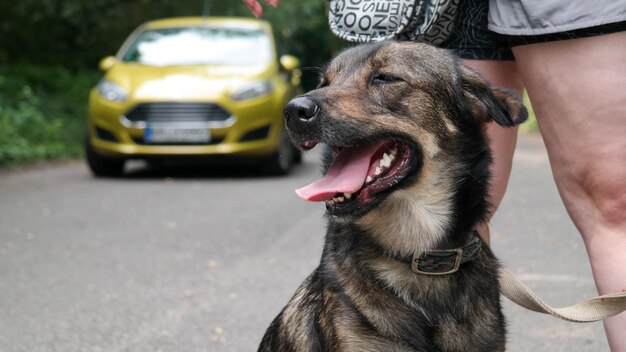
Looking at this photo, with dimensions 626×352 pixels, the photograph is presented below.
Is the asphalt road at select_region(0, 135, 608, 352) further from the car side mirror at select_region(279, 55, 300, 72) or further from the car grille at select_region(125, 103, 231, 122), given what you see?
the car side mirror at select_region(279, 55, 300, 72)

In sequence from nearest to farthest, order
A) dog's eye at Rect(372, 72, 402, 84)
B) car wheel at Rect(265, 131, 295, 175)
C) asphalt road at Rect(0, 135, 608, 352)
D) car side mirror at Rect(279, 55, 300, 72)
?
dog's eye at Rect(372, 72, 402, 84) < asphalt road at Rect(0, 135, 608, 352) < car wheel at Rect(265, 131, 295, 175) < car side mirror at Rect(279, 55, 300, 72)

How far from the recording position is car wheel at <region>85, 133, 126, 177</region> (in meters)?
12.4

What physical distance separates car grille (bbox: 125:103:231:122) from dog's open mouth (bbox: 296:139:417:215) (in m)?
8.92

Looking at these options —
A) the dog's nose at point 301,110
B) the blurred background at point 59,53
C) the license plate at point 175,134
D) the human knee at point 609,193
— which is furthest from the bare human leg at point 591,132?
the blurred background at point 59,53

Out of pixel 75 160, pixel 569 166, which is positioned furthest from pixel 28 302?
pixel 75 160

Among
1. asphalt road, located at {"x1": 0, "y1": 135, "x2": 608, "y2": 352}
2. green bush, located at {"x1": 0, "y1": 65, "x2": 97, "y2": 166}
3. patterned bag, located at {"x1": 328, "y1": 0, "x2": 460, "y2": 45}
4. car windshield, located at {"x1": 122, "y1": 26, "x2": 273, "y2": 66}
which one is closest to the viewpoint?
A: patterned bag, located at {"x1": 328, "y1": 0, "x2": 460, "y2": 45}

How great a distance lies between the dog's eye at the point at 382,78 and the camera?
3277mm

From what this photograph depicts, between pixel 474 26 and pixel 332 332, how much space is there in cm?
128

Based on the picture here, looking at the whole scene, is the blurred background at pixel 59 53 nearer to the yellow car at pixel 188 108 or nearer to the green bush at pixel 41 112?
the green bush at pixel 41 112

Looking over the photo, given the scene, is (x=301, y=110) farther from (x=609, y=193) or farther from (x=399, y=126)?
(x=609, y=193)

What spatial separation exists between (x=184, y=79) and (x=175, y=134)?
0.82 meters

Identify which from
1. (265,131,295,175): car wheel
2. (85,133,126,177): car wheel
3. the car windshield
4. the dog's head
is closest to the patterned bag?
the dog's head

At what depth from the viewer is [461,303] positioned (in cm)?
308

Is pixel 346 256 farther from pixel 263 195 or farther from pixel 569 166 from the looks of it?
pixel 263 195
